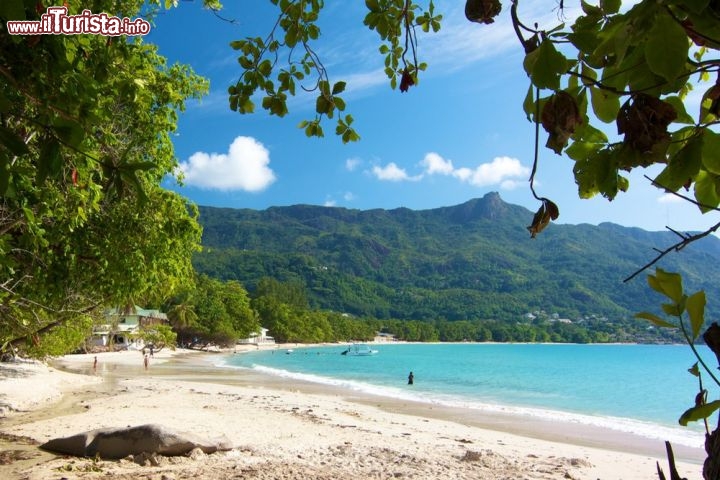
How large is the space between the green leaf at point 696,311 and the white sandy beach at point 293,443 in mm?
6105

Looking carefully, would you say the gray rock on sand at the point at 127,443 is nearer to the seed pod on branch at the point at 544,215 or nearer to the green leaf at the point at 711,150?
the seed pod on branch at the point at 544,215

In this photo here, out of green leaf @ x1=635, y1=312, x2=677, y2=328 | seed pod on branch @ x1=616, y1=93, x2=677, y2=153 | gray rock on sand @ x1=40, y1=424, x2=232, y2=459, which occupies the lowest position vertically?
gray rock on sand @ x1=40, y1=424, x2=232, y2=459

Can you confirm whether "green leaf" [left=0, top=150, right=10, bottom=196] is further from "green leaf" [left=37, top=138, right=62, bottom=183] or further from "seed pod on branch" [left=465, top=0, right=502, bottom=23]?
"seed pod on branch" [left=465, top=0, right=502, bottom=23]

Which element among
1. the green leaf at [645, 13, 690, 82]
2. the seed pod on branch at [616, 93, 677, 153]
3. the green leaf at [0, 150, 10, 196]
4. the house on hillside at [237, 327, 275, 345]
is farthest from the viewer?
the house on hillside at [237, 327, 275, 345]

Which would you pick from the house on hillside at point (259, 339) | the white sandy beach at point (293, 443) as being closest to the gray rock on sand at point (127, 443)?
the white sandy beach at point (293, 443)

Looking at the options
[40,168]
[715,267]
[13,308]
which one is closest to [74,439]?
[13,308]

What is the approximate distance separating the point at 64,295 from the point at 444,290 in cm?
→ 15550

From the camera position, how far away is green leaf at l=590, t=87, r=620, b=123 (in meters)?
0.68

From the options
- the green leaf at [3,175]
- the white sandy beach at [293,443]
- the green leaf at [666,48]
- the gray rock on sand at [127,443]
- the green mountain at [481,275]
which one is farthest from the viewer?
the green mountain at [481,275]

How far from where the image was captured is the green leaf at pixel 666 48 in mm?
459

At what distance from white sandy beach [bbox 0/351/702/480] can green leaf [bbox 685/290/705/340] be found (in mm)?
6105

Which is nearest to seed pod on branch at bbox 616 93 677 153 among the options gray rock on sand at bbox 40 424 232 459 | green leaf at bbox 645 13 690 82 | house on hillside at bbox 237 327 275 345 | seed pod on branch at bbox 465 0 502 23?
green leaf at bbox 645 13 690 82

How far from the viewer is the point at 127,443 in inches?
259

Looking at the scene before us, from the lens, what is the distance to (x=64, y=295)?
6.28m
